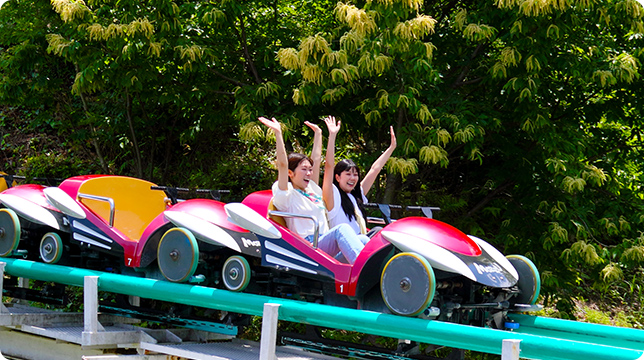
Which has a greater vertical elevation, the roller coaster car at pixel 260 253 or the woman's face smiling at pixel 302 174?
the woman's face smiling at pixel 302 174

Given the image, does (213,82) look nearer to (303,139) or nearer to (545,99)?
(303,139)

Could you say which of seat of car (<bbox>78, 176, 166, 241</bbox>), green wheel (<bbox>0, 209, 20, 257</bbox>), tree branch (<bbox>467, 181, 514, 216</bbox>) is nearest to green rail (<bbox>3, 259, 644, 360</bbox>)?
green wheel (<bbox>0, 209, 20, 257</bbox>)

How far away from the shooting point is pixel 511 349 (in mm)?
3635

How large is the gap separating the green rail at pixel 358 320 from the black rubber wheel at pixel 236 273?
0.10 m

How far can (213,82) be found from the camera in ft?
26.3

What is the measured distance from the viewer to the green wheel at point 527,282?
190 inches

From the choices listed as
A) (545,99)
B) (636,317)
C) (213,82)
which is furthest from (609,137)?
(213,82)

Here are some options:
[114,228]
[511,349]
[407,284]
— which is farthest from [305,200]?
[511,349]

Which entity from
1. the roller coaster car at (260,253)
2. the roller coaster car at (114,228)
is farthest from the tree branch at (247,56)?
the roller coaster car at (260,253)

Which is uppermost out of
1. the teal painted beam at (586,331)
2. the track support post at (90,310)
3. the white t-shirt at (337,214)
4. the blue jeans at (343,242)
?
the white t-shirt at (337,214)

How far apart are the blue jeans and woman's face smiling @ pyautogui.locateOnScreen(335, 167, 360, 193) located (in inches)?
19.6

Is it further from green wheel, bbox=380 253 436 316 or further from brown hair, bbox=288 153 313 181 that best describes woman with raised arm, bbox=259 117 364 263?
green wheel, bbox=380 253 436 316

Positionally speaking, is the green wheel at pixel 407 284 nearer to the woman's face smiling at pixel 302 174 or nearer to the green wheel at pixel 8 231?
the woman's face smiling at pixel 302 174

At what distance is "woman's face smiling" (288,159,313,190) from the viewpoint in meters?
5.07
